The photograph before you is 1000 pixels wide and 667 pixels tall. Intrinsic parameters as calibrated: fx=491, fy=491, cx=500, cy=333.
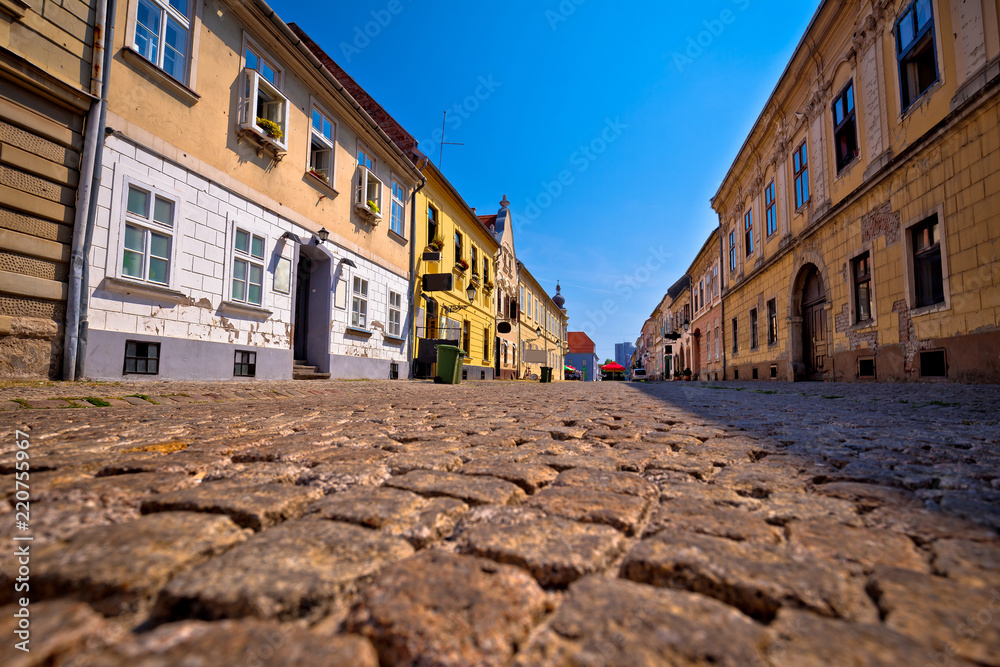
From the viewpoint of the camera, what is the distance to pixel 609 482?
1.77 meters

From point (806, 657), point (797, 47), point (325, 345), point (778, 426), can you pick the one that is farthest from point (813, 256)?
point (806, 657)

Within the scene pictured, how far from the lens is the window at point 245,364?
8664mm

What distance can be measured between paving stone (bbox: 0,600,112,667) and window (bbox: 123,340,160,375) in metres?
7.42

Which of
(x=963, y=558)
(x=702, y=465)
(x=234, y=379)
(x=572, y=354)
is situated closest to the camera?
(x=963, y=558)

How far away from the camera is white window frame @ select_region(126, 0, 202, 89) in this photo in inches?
271

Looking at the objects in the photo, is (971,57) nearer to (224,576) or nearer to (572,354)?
(224,576)

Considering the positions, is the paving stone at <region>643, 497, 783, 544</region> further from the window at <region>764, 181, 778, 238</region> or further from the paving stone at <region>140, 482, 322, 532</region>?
the window at <region>764, 181, 778, 238</region>

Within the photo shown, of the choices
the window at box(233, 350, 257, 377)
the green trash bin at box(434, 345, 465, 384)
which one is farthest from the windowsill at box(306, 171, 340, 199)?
the green trash bin at box(434, 345, 465, 384)

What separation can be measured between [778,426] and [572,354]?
3446 inches

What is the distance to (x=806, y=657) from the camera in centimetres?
70

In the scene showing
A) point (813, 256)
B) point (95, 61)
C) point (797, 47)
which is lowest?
point (813, 256)

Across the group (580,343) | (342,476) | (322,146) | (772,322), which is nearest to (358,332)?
(322,146)

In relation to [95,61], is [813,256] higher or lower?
lower

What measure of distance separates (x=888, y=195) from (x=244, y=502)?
38.6ft
